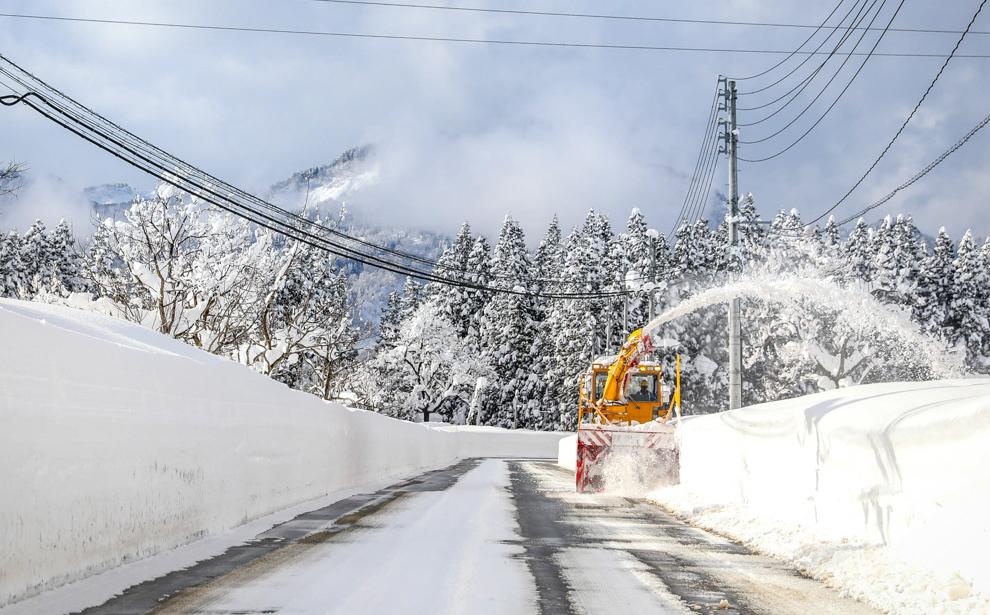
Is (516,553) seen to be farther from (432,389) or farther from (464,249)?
(464,249)

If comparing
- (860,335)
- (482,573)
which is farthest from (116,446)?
(860,335)

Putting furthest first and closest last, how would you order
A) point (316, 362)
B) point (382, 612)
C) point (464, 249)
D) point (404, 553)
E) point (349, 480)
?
point (464, 249)
point (316, 362)
point (349, 480)
point (404, 553)
point (382, 612)

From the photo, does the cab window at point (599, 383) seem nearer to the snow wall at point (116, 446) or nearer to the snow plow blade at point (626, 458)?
the snow plow blade at point (626, 458)

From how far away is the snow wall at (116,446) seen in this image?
5188 mm

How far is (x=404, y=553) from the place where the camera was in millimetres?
7395

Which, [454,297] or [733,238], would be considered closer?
[733,238]

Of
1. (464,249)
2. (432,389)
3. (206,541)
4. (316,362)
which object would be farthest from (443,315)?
(206,541)

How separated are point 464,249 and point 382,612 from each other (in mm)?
78757

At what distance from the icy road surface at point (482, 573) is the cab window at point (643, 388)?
37.3 ft

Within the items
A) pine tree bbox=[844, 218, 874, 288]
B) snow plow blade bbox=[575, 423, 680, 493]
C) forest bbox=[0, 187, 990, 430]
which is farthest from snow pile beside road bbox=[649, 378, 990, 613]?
pine tree bbox=[844, 218, 874, 288]

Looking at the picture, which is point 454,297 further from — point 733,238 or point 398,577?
point 398,577

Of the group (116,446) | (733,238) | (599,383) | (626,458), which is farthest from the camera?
(599,383)

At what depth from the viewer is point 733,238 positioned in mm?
19844

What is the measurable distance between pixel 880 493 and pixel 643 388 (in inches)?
607
